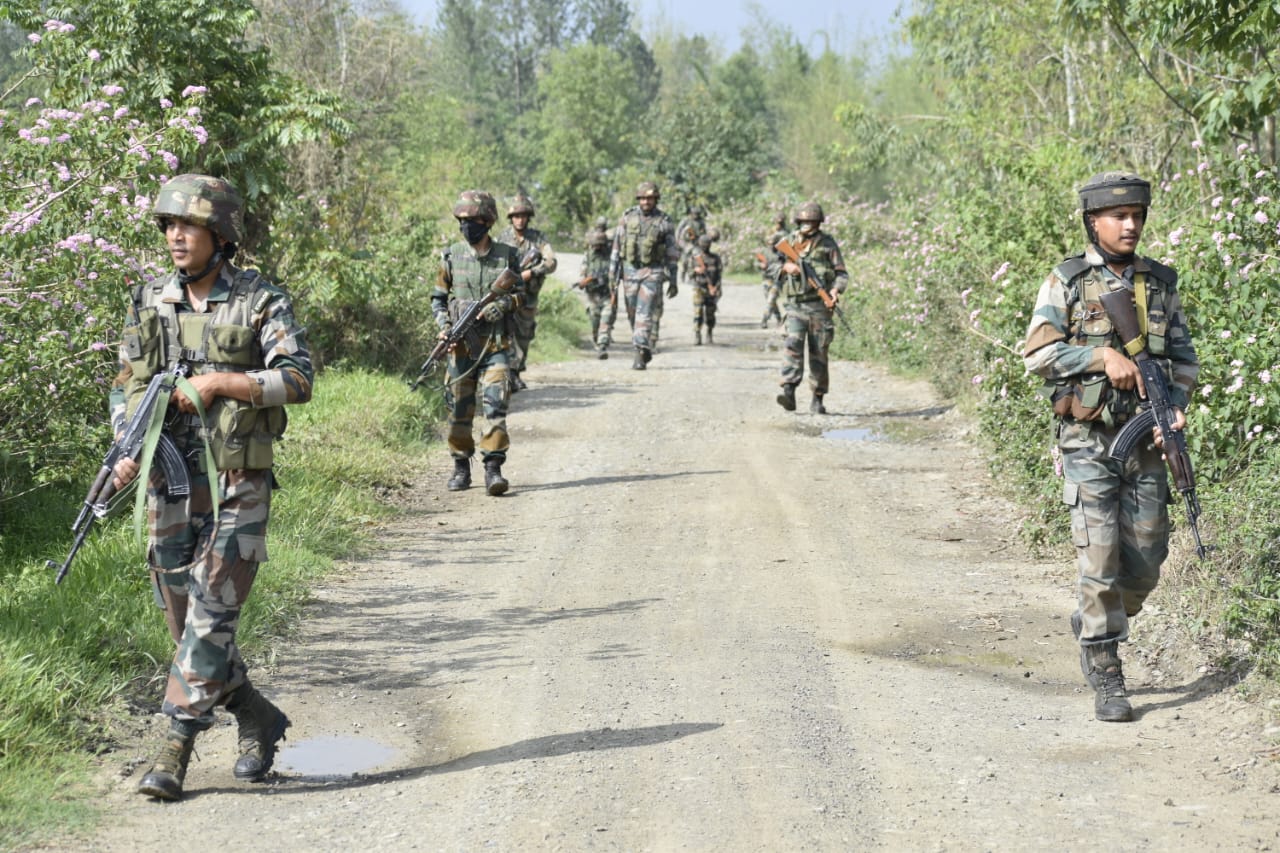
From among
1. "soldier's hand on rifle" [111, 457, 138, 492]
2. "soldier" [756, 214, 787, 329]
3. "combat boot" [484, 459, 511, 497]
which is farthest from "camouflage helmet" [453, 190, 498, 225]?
"soldier" [756, 214, 787, 329]

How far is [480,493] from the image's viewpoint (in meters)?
10.5

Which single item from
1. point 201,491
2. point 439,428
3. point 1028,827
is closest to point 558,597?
point 201,491

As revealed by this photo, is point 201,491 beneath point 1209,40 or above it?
beneath

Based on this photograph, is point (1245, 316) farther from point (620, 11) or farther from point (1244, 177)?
point (620, 11)

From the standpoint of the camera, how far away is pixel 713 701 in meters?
5.69

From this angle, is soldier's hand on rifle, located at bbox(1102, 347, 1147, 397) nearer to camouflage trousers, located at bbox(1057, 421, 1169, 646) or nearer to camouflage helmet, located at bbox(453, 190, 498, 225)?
camouflage trousers, located at bbox(1057, 421, 1169, 646)

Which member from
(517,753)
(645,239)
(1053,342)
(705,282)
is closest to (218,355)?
(517,753)

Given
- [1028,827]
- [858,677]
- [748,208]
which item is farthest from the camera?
[748,208]

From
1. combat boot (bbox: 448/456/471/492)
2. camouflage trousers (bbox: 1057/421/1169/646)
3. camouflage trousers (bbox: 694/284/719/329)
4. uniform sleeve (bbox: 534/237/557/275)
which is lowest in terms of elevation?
combat boot (bbox: 448/456/471/492)

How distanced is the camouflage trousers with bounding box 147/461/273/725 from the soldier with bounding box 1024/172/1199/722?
287cm

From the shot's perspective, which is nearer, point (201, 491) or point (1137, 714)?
point (201, 491)

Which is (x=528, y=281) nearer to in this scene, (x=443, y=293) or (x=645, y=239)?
(x=443, y=293)

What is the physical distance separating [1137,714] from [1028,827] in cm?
137

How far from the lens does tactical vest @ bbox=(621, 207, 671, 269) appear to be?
55.4 ft
